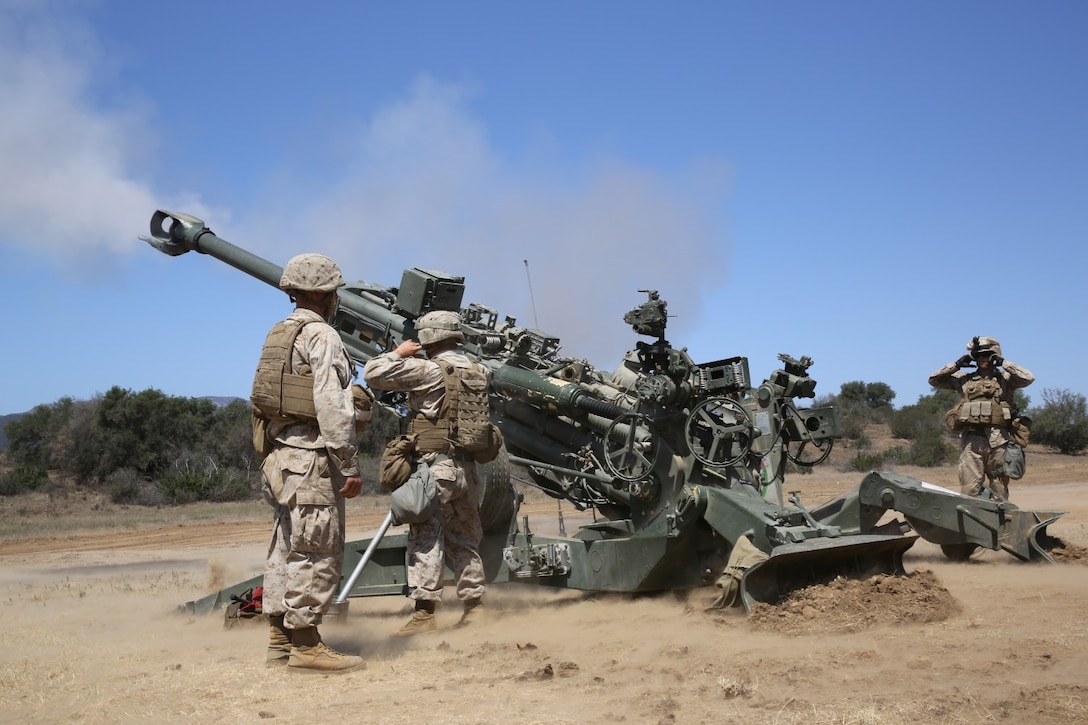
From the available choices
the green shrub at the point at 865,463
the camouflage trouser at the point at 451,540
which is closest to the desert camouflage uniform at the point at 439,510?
Answer: the camouflage trouser at the point at 451,540

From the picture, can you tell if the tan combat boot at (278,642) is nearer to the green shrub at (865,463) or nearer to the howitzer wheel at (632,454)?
the howitzer wheel at (632,454)

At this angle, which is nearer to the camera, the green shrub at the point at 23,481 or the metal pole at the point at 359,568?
the metal pole at the point at 359,568

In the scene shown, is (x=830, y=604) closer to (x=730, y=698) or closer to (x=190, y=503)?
(x=730, y=698)

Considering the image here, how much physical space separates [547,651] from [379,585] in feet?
6.17

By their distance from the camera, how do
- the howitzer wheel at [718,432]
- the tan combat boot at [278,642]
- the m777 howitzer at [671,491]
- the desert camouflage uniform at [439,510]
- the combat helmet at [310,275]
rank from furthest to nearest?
the howitzer wheel at [718,432]
the desert camouflage uniform at [439,510]
the m777 howitzer at [671,491]
the combat helmet at [310,275]
the tan combat boot at [278,642]

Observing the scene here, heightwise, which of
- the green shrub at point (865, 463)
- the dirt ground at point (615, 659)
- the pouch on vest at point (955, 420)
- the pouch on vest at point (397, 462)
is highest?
the pouch on vest at point (955, 420)

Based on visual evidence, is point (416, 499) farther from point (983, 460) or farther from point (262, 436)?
point (983, 460)

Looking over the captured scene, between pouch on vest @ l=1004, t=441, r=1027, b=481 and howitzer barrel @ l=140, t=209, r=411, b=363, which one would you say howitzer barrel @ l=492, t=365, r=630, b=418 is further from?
pouch on vest @ l=1004, t=441, r=1027, b=481

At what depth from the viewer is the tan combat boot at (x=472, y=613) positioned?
6.04 meters

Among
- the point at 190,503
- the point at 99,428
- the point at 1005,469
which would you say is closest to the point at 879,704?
the point at 1005,469

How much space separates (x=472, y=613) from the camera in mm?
6098

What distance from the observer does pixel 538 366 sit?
7.81 metres

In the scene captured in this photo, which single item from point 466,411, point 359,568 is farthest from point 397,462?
point 359,568

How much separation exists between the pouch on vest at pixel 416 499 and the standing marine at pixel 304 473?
82 centimetres
